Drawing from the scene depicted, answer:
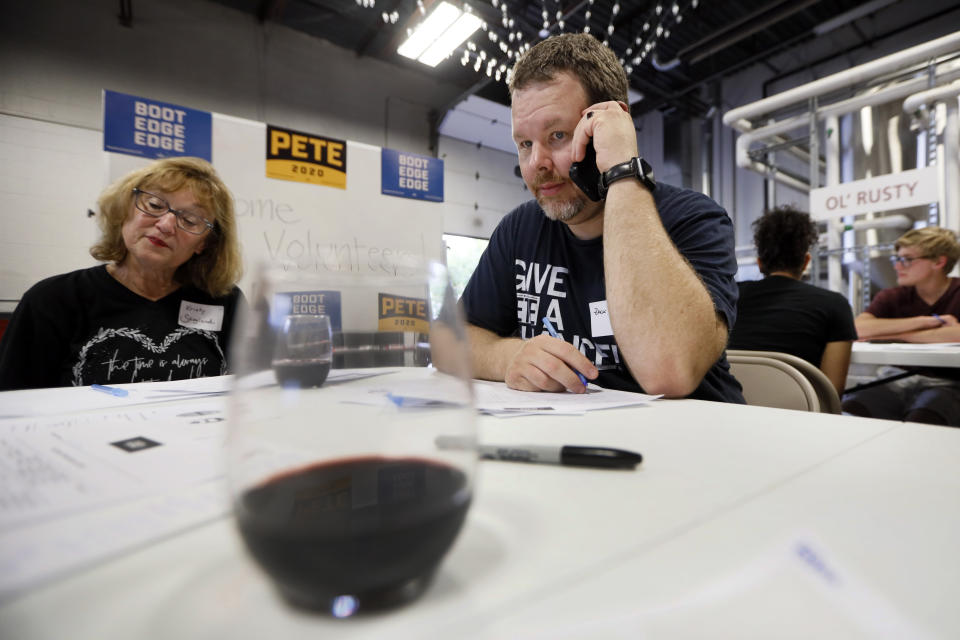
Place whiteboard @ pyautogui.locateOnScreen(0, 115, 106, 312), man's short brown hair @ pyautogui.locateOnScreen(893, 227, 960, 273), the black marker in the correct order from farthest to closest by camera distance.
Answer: whiteboard @ pyautogui.locateOnScreen(0, 115, 106, 312) → man's short brown hair @ pyautogui.locateOnScreen(893, 227, 960, 273) → the black marker

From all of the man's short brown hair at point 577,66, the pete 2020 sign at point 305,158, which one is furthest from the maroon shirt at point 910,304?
the pete 2020 sign at point 305,158

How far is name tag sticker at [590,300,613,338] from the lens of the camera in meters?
1.01

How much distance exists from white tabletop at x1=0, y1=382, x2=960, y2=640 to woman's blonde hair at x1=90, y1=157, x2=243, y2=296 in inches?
53.0

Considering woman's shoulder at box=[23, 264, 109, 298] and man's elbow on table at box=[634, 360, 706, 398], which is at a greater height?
woman's shoulder at box=[23, 264, 109, 298]

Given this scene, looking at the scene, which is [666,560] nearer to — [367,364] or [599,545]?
[599,545]

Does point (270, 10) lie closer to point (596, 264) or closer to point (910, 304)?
point (596, 264)

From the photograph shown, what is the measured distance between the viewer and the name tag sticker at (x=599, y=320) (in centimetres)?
101

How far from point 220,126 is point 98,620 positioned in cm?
221

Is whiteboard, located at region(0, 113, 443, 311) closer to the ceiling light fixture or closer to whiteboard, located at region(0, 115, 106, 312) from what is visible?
whiteboard, located at region(0, 115, 106, 312)

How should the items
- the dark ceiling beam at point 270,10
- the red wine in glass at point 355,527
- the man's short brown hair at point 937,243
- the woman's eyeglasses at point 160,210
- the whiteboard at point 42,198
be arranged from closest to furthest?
the red wine in glass at point 355,527, the woman's eyeglasses at point 160,210, the man's short brown hair at point 937,243, the whiteboard at point 42,198, the dark ceiling beam at point 270,10

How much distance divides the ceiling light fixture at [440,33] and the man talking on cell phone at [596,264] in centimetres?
283

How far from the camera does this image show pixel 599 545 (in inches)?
9.6

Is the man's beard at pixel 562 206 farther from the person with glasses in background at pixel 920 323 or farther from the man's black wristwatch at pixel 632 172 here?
the person with glasses in background at pixel 920 323

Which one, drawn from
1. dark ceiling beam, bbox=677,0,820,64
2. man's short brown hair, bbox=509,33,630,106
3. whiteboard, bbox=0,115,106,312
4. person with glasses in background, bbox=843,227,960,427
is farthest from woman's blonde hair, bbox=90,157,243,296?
dark ceiling beam, bbox=677,0,820,64
